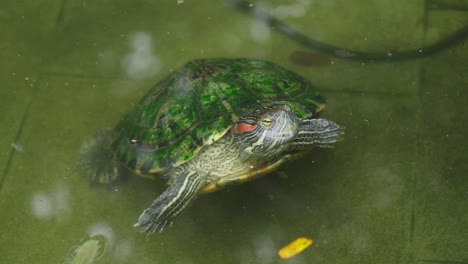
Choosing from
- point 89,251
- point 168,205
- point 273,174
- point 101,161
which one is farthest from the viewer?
point 101,161

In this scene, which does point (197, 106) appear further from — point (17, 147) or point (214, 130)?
point (17, 147)

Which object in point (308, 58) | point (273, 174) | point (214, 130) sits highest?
point (214, 130)

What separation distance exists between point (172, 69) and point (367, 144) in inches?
66.3

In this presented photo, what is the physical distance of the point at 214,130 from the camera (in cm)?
348

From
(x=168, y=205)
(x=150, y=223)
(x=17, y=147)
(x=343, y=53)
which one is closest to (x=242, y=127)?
(x=168, y=205)

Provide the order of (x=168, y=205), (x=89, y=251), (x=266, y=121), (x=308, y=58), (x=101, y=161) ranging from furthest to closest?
1. (x=308, y=58)
2. (x=101, y=161)
3. (x=89, y=251)
4. (x=168, y=205)
5. (x=266, y=121)

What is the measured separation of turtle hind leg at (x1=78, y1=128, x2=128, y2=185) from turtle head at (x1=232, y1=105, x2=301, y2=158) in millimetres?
1085

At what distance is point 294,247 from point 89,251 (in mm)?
1373

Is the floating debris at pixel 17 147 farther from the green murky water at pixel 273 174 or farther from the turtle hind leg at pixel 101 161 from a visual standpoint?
the turtle hind leg at pixel 101 161

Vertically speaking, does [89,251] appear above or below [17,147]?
below

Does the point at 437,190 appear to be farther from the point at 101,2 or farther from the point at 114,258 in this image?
the point at 101,2

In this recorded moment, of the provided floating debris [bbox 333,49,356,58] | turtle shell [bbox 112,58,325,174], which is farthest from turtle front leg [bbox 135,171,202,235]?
floating debris [bbox 333,49,356,58]

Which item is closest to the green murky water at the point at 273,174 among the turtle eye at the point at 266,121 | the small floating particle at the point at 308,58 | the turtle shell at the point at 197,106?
the small floating particle at the point at 308,58

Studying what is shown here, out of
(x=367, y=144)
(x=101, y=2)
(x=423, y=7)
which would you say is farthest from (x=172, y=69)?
(x=423, y=7)
